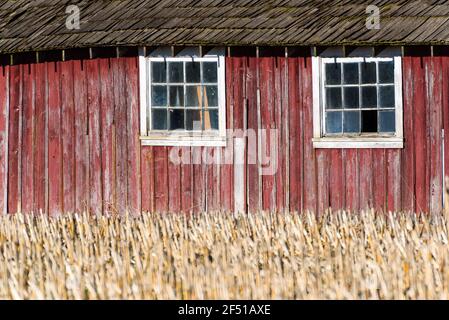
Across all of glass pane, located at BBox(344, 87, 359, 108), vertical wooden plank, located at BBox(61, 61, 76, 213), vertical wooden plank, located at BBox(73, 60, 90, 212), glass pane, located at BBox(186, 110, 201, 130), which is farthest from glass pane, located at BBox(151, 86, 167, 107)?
glass pane, located at BBox(344, 87, 359, 108)

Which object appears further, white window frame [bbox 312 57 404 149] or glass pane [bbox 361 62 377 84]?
glass pane [bbox 361 62 377 84]

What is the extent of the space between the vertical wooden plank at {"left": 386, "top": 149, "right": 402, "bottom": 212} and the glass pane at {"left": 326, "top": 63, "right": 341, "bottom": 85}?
1.12 meters

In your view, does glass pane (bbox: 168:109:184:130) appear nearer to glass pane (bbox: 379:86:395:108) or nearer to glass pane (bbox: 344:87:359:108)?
glass pane (bbox: 344:87:359:108)

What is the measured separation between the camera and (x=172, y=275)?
11109mm

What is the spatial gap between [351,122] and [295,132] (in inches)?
29.9

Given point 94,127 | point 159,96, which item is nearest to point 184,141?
point 159,96

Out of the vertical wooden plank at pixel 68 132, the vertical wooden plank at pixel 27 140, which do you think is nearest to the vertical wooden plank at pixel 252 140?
the vertical wooden plank at pixel 68 132

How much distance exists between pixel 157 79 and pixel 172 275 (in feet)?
20.6

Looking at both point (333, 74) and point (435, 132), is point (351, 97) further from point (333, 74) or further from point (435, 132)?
point (435, 132)

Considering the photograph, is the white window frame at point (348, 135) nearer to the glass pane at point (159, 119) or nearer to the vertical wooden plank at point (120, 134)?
the glass pane at point (159, 119)

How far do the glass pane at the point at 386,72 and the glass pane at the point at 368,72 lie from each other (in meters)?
0.08

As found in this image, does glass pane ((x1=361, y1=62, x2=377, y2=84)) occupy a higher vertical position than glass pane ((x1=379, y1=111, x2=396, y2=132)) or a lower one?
higher

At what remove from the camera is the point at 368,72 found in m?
16.3

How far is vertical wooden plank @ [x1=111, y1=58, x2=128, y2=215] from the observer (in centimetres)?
1723
